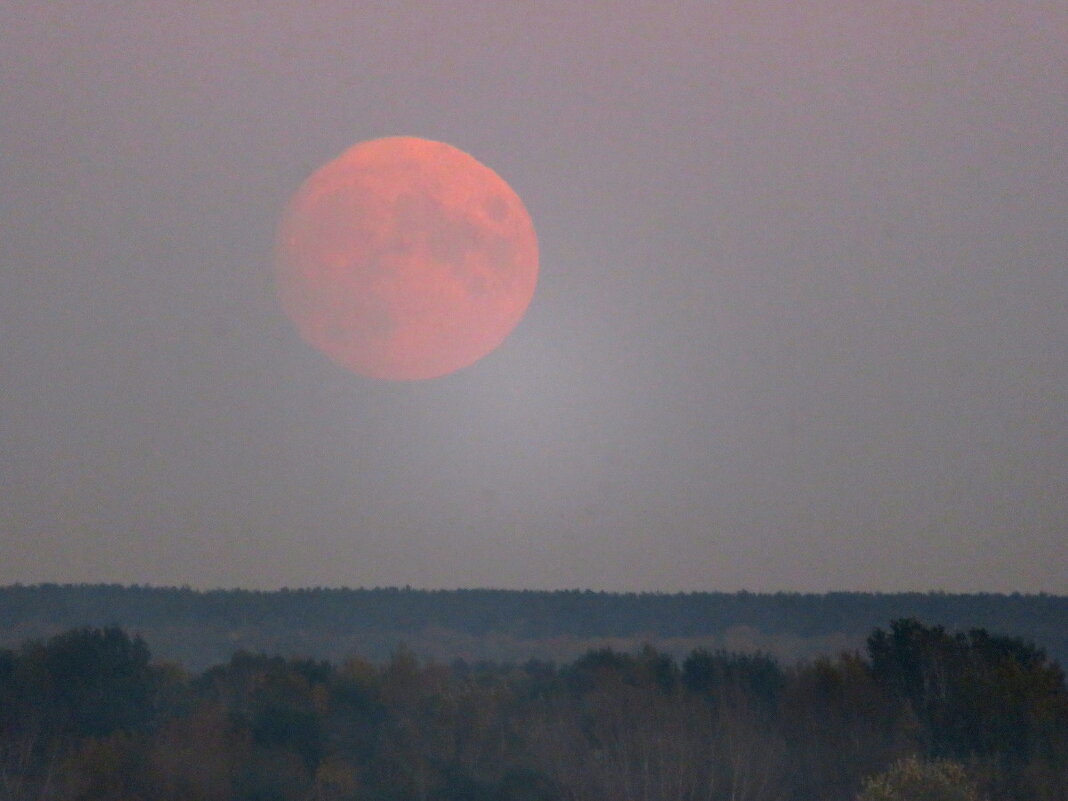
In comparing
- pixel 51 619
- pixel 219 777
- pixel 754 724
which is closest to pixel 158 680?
pixel 219 777

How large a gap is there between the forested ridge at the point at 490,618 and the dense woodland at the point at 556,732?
4809cm

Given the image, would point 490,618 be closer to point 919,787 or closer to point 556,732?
point 556,732

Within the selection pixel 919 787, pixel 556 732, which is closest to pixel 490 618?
pixel 556 732

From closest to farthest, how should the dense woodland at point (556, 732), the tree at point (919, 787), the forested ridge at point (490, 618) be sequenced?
the tree at point (919, 787), the dense woodland at point (556, 732), the forested ridge at point (490, 618)

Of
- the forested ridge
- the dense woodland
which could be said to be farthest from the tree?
the forested ridge

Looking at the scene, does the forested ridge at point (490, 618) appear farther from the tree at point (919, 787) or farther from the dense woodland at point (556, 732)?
the tree at point (919, 787)

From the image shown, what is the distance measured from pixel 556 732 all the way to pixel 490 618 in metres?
119

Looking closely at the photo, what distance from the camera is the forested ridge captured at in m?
121

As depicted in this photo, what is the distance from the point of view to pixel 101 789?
122 feet

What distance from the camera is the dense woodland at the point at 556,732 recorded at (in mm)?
39531

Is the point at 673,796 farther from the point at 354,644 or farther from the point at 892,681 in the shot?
the point at 354,644

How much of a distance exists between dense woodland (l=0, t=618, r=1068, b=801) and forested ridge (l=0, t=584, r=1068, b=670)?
48.1 m

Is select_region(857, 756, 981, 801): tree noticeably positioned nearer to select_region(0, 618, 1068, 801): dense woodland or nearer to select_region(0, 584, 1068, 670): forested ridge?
select_region(0, 618, 1068, 801): dense woodland

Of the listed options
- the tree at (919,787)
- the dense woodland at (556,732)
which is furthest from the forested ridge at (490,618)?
the tree at (919,787)
